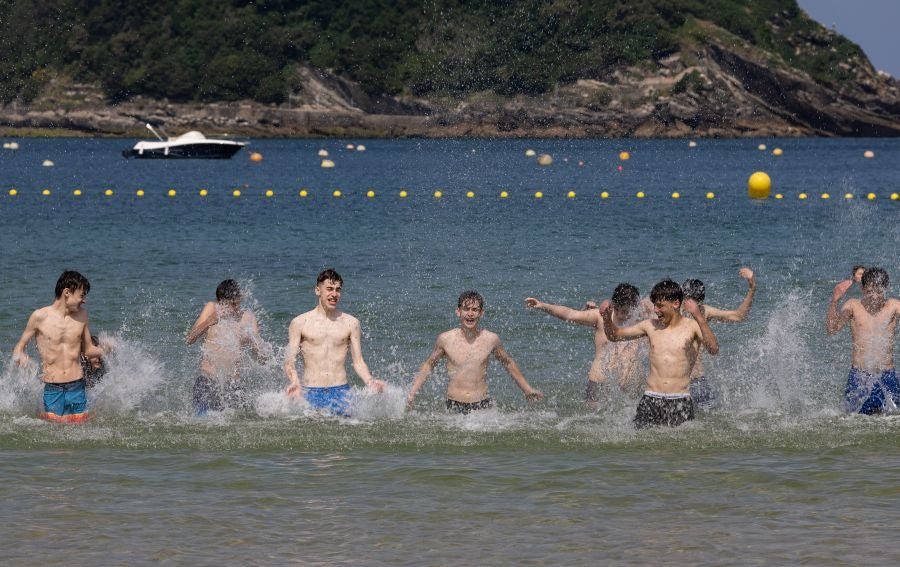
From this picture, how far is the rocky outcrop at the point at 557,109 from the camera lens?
123 meters

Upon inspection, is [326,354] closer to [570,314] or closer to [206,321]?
[206,321]

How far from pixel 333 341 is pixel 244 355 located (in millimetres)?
1032

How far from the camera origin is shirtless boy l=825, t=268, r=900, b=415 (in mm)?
10977

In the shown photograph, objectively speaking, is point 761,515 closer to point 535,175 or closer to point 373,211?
point 373,211

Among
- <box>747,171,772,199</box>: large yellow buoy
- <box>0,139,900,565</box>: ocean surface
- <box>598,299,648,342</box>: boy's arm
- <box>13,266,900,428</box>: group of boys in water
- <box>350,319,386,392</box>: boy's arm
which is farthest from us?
<box>747,171,772,199</box>: large yellow buoy

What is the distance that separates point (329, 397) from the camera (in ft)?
34.9

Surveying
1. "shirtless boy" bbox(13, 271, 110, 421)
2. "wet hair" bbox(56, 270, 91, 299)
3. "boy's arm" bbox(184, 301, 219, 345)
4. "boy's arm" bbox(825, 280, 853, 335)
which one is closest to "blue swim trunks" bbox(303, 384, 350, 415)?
"boy's arm" bbox(184, 301, 219, 345)

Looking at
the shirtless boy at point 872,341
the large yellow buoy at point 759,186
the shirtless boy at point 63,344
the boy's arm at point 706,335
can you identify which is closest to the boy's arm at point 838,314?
the shirtless boy at point 872,341

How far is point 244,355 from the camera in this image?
11234 mm

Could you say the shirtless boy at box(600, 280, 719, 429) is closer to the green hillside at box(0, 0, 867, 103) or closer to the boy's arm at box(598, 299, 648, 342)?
the boy's arm at box(598, 299, 648, 342)

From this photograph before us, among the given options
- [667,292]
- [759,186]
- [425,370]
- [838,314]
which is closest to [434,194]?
[759,186]

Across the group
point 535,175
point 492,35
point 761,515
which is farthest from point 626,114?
point 761,515

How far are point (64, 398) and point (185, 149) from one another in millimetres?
71497

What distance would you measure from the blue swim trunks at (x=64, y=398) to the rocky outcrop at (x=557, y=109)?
A: 367ft
